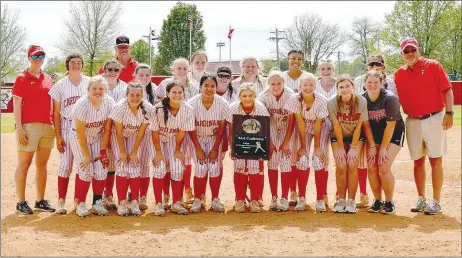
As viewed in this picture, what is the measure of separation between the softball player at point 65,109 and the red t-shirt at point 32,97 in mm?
182

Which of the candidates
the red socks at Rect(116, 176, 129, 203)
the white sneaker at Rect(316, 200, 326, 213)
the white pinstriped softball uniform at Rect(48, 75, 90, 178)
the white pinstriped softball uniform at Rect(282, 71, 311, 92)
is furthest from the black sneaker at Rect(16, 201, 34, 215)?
the white pinstriped softball uniform at Rect(282, 71, 311, 92)

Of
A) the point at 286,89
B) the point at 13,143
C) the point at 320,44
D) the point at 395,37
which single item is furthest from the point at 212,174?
the point at 320,44

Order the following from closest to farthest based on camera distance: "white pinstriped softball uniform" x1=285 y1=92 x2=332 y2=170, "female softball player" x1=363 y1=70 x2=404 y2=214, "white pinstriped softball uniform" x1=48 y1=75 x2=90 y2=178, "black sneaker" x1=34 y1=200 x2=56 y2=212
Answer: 1. "female softball player" x1=363 y1=70 x2=404 y2=214
2. "white pinstriped softball uniform" x1=285 y1=92 x2=332 y2=170
3. "white pinstriped softball uniform" x1=48 y1=75 x2=90 y2=178
4. "black sneaker" x1=34 y1=200 x2=56 y2=212

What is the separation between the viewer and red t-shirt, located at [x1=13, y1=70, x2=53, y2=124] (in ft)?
19.0

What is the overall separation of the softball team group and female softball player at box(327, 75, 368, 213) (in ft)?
0.04

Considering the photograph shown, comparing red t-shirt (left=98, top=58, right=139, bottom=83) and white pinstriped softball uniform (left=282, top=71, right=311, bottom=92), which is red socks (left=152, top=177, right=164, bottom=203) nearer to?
red t-shirt (left=98, top=58, right=139, bottom=83)

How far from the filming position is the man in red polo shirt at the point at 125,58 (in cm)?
635

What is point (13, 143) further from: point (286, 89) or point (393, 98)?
point (393, 98)

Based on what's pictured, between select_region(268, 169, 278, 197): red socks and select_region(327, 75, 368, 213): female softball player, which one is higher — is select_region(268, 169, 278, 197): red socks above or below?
below

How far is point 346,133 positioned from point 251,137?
42.0 inches

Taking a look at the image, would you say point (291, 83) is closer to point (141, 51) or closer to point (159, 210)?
point (159, 210)

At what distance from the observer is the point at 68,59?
5836mm

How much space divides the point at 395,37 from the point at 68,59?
31.4 meters

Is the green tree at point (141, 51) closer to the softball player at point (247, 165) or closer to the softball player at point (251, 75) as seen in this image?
the softball player at point (251, 75)
